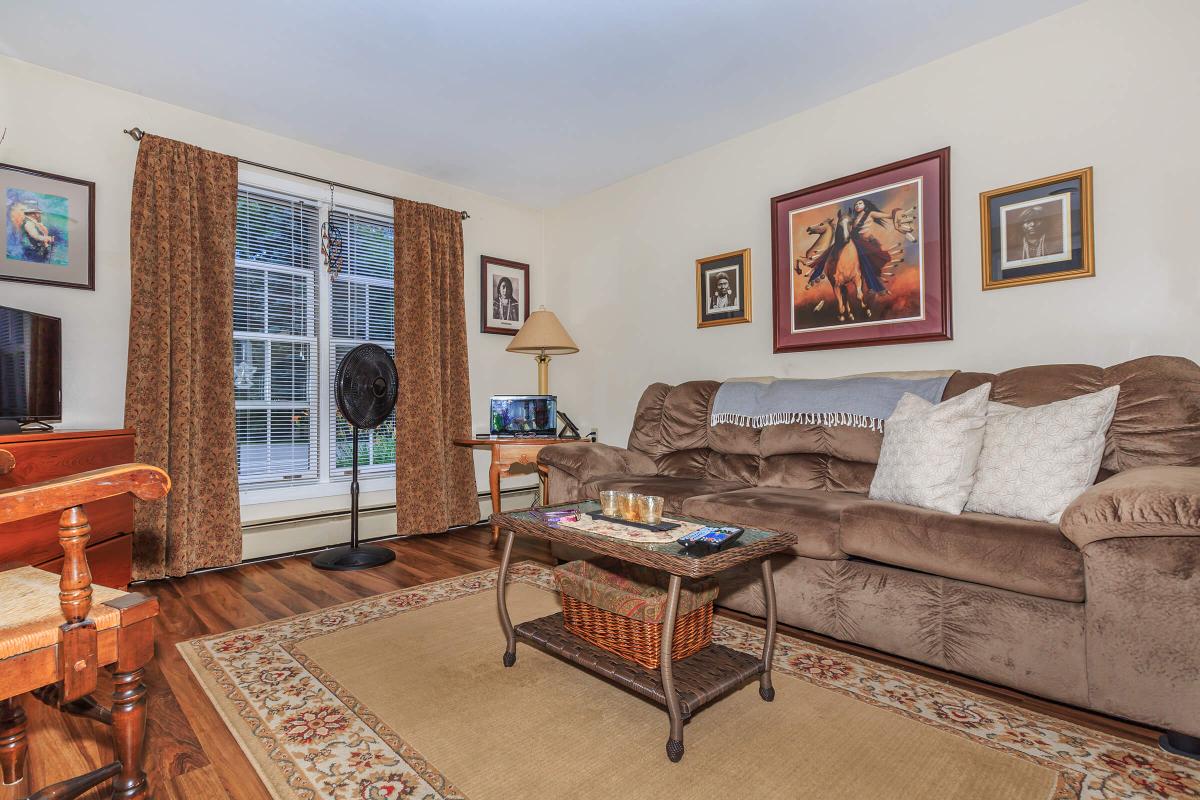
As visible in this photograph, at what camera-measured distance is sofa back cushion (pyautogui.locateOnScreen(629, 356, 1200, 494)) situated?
6.54 feet

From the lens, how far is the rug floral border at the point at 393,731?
1406mm

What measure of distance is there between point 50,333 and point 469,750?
2.53 metres

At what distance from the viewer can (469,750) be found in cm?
155

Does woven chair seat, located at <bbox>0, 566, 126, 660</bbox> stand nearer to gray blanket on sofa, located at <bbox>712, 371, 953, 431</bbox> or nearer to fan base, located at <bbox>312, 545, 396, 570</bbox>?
fan base, located at <bbox>312, 545, 396, 570</bbox>

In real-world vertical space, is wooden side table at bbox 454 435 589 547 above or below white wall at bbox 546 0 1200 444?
below

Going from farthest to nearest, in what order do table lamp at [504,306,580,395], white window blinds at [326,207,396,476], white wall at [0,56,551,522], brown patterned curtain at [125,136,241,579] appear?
table lamp at [504,306,580,395] < white window blinds at [326,207,396,476] < brown patterned curtain at [125,136,241,579] < white wall at [0,56,551,522]

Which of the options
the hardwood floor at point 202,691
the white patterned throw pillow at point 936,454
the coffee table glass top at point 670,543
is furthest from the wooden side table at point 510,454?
the white patterned throw pillow at point 936,454

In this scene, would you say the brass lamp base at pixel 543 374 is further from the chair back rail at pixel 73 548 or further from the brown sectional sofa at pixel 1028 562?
the chair back rail at pixel 73 548

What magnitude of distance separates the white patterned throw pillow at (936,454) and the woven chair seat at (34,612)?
2334 millimetres

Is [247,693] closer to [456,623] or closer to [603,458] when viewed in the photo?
[456,623]

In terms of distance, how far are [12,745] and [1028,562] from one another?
8.61ft

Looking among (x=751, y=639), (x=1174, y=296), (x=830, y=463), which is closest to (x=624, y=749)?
(x=751, y=639)

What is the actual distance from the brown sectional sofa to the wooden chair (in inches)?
74.9

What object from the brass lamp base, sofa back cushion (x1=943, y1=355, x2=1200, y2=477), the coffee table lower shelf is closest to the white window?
the brass lamp base
